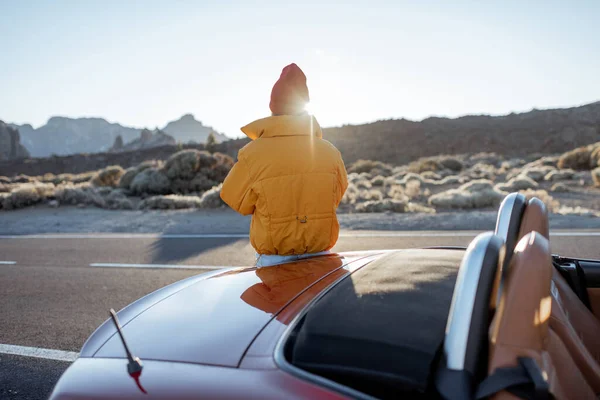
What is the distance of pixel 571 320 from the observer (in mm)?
2129

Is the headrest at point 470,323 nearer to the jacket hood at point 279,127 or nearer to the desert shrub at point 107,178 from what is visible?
the jacket hood at point 279,127

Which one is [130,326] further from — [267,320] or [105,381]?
[267,320]

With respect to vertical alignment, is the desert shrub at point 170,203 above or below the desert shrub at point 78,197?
below

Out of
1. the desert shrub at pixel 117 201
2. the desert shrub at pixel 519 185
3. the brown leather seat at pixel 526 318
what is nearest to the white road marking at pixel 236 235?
the desert shrub at pixel 117 201

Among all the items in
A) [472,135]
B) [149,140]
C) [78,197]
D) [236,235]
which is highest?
[149,140]

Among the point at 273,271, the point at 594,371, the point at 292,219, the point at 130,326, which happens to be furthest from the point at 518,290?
the point at 292,219

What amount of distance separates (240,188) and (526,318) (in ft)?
6.51

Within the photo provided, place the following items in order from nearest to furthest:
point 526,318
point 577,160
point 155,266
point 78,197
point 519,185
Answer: point 526,318 < point 155,266 < point 78,197 < point 519,185 < point 577,160

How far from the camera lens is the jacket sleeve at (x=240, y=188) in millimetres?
2984

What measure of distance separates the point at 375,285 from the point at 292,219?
1.20 metres

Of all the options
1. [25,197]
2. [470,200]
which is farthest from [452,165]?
[25,197]

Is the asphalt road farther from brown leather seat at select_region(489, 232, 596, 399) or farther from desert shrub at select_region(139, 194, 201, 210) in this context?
desert shrub at select_region(139, 194, 201, 210)

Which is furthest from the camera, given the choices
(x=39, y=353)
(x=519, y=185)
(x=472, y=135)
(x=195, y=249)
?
(x=472, y=135)

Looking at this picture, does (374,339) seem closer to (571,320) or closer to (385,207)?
(571,320)
